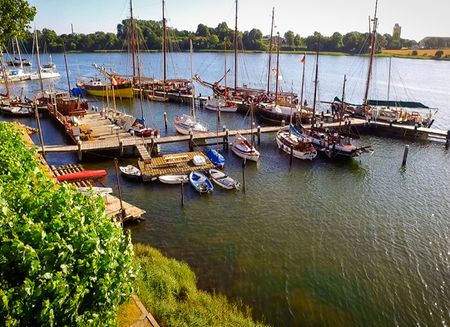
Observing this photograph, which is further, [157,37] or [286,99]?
[157,37]

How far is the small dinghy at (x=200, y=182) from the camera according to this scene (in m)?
34.4

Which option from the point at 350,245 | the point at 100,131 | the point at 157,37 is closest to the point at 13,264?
the point at 350,245

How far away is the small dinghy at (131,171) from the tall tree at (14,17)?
51.5ft

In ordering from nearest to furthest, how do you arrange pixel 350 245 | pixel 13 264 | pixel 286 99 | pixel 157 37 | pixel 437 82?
pixel 13 264, pixel 350 245, pixel 286 99, pixel 437 82, pixel 157 37

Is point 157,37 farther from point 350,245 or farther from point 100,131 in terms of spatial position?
point 350,245

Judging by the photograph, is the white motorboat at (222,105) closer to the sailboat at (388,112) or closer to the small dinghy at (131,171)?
the sailboat at (388,112)

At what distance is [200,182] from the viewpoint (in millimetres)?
35125

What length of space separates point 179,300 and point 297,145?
30.0 meters

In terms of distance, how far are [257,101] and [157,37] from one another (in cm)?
13688

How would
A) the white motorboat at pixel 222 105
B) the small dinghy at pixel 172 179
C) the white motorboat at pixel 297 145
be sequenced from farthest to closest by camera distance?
the white motorboat at pixel 222 105 → the white motorboat at pixel 297 145 → the small dinghy at pixel 172 179

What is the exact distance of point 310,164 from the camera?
4400 centimetres

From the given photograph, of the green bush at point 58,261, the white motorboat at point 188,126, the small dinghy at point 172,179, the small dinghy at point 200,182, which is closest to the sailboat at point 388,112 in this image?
the white motorboat at point 188,126

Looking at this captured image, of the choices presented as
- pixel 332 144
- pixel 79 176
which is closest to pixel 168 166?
pixel 79 176

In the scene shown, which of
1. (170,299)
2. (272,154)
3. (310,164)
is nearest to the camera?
(170,299)
